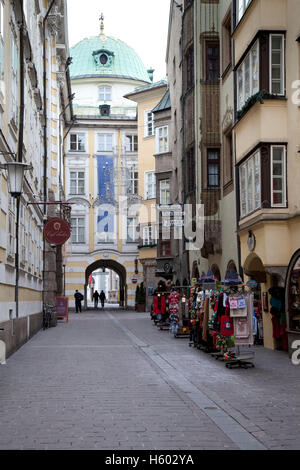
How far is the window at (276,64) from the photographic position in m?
17.7

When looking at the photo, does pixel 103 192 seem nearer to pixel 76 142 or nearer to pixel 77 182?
pixel 77 182

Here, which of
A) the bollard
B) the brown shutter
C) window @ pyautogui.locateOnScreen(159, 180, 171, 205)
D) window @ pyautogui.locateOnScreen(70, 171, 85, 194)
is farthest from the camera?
window @ pyautogui.locateOnScreen(70, 171, 85, 194)

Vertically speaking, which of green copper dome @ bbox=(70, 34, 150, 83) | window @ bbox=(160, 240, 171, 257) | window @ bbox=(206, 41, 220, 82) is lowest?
window @ bbox=(160, 240, 171, 257)

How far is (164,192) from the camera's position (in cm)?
4162

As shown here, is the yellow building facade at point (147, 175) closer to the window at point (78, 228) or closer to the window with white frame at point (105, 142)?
the window with white frame at point (105, 142)

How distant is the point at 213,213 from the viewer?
25234mm

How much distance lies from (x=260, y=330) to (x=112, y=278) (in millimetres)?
73937

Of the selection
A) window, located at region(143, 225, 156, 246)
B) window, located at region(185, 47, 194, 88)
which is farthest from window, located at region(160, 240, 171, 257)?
window, located at region(185, 47, 194, 88)

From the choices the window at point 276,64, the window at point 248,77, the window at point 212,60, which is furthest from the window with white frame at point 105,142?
the window at point 276,64

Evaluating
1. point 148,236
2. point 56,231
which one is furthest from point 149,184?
point 56,231

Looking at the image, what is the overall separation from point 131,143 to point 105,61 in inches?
476

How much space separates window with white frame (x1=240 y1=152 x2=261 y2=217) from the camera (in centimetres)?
1817

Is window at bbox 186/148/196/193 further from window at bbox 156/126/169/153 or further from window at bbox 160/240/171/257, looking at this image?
window at bbox 156/126/169/153

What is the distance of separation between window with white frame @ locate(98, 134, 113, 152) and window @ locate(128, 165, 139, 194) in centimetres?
255
